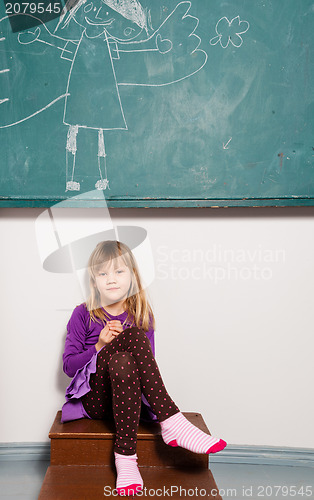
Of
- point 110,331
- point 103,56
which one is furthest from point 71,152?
point 110,331

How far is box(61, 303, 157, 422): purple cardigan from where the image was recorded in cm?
159

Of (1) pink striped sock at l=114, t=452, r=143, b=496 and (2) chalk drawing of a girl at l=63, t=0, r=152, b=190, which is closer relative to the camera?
(1) pink striped sock at l=114, t=452, r=143, b=496

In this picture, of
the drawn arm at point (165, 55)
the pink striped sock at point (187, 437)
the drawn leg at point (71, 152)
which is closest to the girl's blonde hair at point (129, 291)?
the drawn leg at point (71, 152)

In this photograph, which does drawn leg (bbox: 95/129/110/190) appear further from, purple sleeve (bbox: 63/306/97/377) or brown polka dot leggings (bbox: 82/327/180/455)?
brown polka dot leggings (bbox: 82/327/180/455)

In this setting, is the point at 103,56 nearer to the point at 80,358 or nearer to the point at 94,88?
the point at 94,88

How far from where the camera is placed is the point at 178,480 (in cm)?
144

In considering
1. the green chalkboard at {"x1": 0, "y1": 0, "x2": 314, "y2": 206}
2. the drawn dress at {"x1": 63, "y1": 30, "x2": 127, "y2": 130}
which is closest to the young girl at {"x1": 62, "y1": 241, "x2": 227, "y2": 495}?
the green chalkboard at {"x1": 0, "y1": 0, "x2": 314, "y2": 206}

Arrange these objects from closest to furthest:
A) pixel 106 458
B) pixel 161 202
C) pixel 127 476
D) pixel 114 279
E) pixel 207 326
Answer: pixel 127 476 → pixel 106 458 → pixel 114 279 → pixel 161 202 → pixel 207 326

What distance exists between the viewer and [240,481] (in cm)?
174

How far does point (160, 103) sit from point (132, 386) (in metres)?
0.98

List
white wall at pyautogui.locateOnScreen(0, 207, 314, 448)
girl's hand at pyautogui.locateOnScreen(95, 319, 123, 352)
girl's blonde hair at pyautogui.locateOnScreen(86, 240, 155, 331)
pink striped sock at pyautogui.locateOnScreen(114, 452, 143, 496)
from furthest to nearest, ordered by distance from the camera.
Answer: white wall at pyautogui.locateOnScreen(0, 207, 314, 448) → girl's blonde hair at pyautogui.locateOnScreen(86, 240, 155, 331) → girl's hand at pyautogui.locateOnScreen(95, 319, 123, 352) → pink striped sock at pyautogui.locateOnScreen(114, 452, 143, 496)

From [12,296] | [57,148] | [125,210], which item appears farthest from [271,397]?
[57,148]

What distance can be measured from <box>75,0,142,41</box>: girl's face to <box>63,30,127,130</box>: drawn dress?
29 millimetres

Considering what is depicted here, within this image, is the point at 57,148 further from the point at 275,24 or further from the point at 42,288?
the point at 275,24
